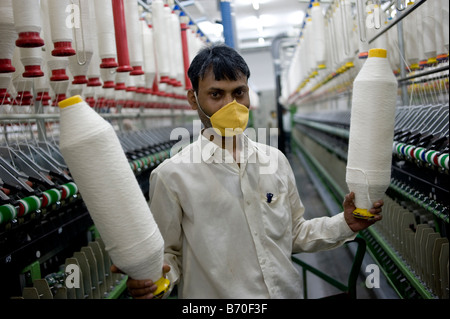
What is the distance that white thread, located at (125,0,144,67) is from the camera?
2.41 m

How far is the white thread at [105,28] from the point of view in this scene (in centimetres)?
205

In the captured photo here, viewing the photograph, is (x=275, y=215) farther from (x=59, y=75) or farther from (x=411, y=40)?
(x=411, y=40)

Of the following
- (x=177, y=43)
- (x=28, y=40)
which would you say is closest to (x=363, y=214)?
(x=28, y=40)

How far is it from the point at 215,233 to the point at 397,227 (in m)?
2.09

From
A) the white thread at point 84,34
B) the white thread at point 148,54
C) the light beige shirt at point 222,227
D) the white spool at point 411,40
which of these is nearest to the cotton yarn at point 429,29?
the white spool at point 411,40

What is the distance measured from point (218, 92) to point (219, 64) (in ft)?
0.32

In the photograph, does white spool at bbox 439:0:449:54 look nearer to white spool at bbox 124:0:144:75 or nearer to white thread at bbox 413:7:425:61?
white thread at bbox 413:7:425:61

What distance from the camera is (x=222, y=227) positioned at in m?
1.56

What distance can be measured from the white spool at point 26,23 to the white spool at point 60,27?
0.17m

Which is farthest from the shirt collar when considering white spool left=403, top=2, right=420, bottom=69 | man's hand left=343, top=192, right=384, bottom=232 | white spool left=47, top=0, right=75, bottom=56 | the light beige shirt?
white spool left=403, top=2, right=420, bottom=69

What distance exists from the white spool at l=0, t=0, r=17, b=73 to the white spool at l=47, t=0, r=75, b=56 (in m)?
0.15

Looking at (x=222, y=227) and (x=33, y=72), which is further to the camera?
(x=33, y=72)

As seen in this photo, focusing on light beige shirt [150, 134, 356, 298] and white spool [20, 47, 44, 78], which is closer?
light beige shirt [150, 134, 356, 298]

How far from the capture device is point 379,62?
139 cm
